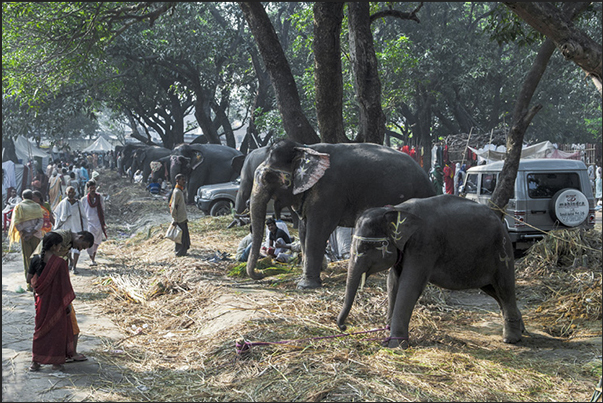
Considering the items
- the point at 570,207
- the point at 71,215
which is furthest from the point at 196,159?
the point at 570,207

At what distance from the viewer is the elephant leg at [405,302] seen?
5.98 m

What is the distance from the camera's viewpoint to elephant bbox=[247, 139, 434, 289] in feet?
27.6

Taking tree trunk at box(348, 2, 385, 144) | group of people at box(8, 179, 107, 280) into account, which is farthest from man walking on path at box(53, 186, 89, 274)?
tree trunk at box(348, 2, 385, 144)

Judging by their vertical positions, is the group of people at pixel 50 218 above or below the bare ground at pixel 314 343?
above

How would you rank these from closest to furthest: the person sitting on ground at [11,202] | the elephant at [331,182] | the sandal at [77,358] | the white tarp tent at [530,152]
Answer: the sandal at [77,358] < the elephant at [331,182] < the person sitting on ground at [11,202] < the white tarp tent at [530,152]

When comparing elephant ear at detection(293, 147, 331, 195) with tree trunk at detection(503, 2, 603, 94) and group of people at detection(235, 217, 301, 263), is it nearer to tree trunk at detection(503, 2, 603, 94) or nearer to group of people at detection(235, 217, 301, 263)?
group of people at detection(235, 217, 301, 263)

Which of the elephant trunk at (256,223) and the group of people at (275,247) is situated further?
the group of people at (275,247)

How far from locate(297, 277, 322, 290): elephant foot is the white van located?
4.70m

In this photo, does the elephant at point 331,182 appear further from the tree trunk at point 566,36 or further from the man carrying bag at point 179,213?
the man carrying bag at point 179,213

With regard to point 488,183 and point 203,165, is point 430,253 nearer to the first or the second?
point 488,183

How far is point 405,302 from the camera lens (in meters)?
5.97

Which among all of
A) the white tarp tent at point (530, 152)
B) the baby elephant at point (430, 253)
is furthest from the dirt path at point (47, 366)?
the white tarp tent at point (530, 152)

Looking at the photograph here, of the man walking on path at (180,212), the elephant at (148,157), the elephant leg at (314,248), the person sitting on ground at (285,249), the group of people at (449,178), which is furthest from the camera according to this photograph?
the elephant at (148,157)

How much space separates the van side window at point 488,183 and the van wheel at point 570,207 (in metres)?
1.96
